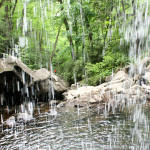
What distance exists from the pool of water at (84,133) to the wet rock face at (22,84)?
4349 mm

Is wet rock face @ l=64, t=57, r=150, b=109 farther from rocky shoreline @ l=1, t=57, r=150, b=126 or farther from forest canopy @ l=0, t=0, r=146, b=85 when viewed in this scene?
forest canopy @ l=0, t=0, r=146, b=85

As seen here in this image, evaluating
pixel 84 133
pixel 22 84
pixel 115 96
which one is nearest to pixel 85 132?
pixel 84 133

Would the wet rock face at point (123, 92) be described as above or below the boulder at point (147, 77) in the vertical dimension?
below

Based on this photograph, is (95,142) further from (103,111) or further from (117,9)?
(117,9)

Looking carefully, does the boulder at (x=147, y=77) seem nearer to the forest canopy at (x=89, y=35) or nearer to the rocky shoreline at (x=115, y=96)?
the rocky shoreline at (x=115, y=96)

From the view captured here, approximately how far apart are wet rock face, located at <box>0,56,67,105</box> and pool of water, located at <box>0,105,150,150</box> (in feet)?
14.3

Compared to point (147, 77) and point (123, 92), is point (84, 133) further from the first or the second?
point (147, 77)

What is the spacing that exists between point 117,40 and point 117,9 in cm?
413

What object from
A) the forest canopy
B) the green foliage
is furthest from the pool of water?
the forest canopy

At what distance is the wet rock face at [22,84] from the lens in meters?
10.3

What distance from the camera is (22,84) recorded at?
11172 millimetres

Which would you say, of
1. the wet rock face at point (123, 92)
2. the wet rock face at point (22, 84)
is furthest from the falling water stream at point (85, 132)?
the wet rock face at point (22, 84)

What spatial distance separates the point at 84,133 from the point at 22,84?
709 cm

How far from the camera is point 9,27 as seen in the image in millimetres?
18656
